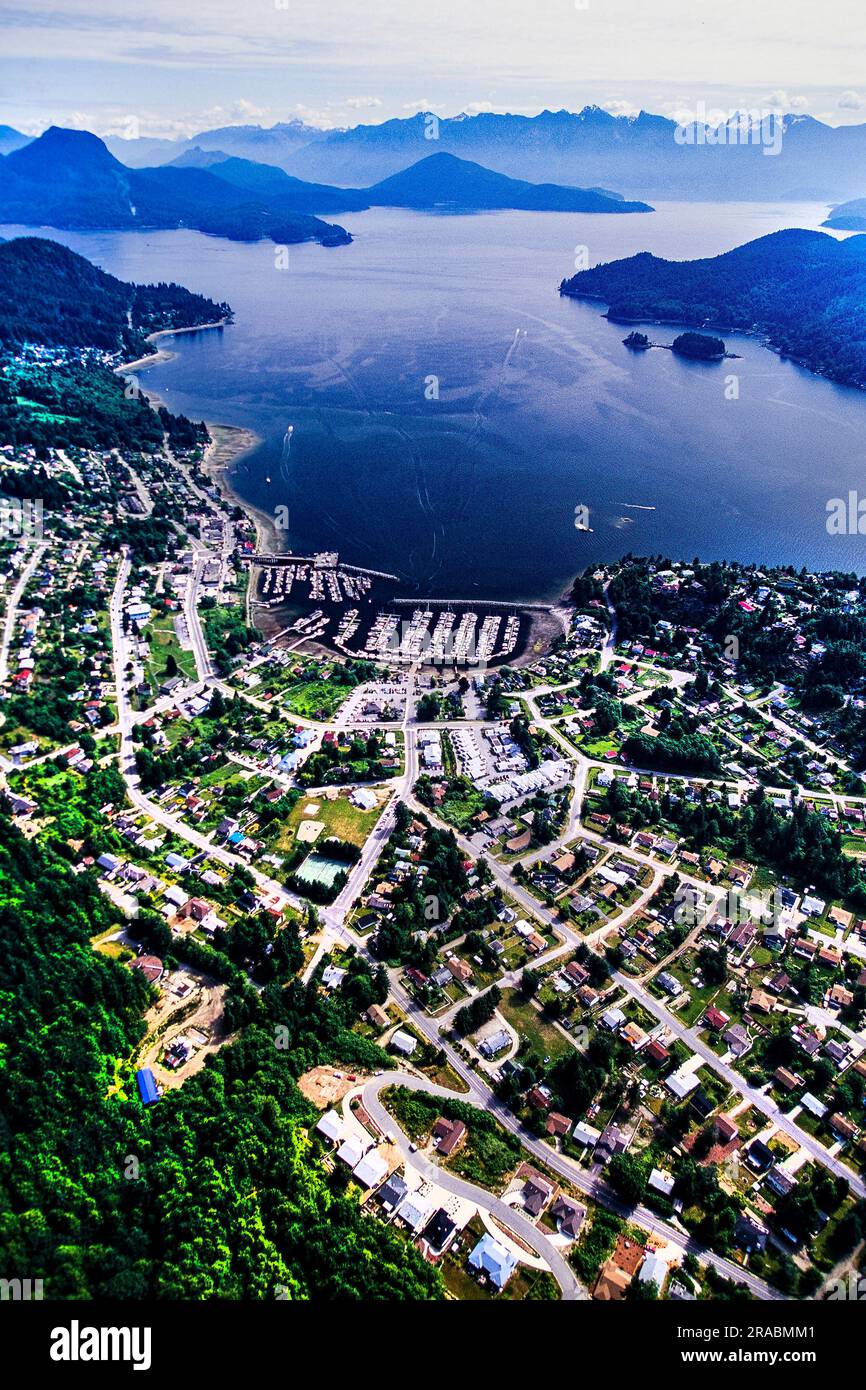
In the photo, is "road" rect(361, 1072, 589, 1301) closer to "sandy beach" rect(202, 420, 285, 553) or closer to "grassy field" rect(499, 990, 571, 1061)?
"grassy field" rect(499, 990, 571, 1061)

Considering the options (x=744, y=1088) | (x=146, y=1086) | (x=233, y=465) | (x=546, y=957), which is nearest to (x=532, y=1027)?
(x=546, y=957)

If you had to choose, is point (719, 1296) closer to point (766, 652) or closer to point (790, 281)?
point (766, 652)

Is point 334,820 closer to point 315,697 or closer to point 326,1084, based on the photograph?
point 315,697

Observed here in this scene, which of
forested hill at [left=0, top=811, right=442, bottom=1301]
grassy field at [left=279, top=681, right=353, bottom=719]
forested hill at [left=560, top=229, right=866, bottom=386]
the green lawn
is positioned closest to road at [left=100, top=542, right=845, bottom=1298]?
the green lawn

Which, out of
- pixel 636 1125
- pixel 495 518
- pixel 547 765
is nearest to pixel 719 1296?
Answer: pixel 636 1125

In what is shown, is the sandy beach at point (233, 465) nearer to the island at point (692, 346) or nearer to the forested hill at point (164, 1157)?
the forested hill at point (164, 1157)

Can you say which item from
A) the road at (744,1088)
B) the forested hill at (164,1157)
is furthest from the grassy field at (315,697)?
the road at (744,1088)
